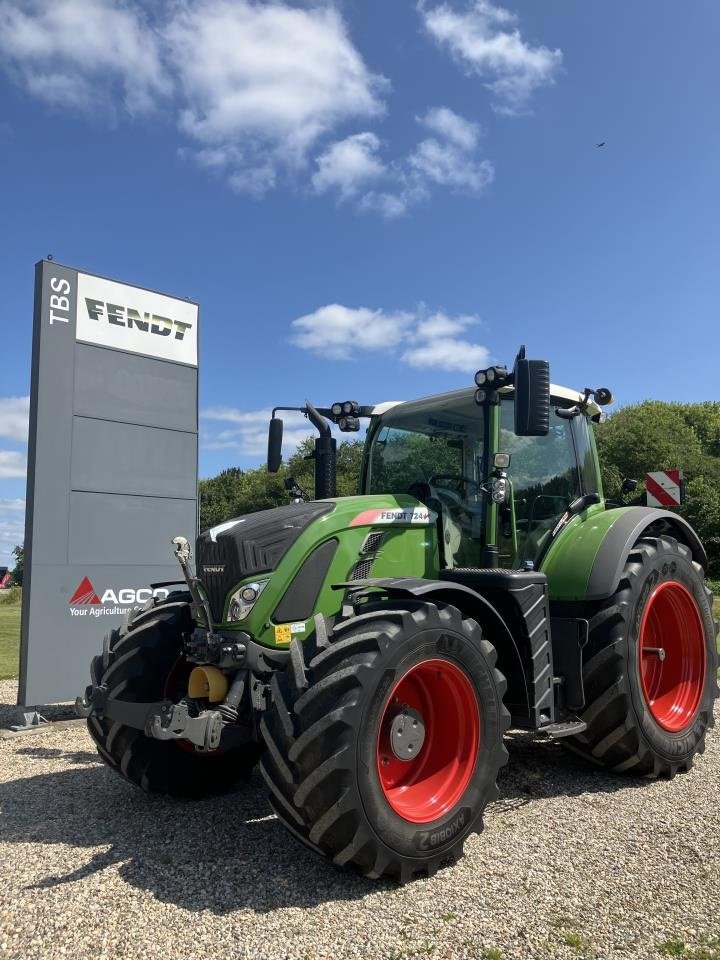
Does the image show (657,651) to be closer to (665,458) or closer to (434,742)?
(434,742)

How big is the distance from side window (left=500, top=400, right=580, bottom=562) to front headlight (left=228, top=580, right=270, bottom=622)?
6.35 feet

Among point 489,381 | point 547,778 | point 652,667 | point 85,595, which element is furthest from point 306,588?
point 85,595

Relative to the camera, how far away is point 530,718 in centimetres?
452

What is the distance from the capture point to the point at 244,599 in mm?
4180

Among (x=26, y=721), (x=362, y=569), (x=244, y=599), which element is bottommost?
(x=26, y=721)

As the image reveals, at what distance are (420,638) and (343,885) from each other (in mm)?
1129

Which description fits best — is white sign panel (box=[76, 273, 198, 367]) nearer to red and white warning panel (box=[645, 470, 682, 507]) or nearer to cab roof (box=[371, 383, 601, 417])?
cab roof (box=[371, 383, 601, 417])

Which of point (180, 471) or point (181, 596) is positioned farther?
point (180, 471)

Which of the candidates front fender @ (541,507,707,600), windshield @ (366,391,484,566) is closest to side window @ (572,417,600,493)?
front fender @ (541,507,707,600)

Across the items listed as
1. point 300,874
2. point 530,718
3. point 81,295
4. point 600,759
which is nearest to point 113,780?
point 300,874

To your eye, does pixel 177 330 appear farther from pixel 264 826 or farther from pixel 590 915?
pixel 590 915

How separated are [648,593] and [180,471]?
5.11 metres

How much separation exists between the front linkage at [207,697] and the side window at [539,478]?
2.06 m

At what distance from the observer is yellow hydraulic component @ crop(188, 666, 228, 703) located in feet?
13.6
